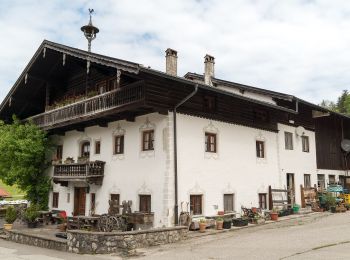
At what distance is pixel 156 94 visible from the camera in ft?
55.2

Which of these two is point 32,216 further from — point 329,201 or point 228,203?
point 329,201

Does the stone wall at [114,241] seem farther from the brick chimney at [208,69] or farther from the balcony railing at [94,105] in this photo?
the brick chimney at [208,69]

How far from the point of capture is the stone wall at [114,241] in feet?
44.8

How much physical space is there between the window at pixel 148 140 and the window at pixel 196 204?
295cm

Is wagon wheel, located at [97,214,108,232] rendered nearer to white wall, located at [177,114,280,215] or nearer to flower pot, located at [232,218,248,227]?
white wall, located at [177,114,280,215]

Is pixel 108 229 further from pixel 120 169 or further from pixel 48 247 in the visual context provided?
pixel 120 169

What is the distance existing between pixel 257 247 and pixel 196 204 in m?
5.28

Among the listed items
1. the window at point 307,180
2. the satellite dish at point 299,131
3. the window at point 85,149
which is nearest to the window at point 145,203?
the window at point 85,149

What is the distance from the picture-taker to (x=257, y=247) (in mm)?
12992

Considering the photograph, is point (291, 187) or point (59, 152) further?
point (59, 152)

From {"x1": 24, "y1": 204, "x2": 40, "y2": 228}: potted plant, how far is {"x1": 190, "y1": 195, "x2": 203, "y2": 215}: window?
9.26 m

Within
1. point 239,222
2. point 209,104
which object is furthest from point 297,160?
point 209,104

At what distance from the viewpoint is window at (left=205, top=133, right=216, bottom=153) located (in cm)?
1888

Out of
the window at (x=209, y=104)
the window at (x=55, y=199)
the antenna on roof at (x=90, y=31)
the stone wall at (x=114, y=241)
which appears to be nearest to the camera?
the stone wall at (x=114, y=241)
